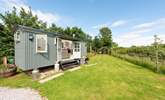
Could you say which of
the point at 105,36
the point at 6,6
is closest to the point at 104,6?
the point at 6,6

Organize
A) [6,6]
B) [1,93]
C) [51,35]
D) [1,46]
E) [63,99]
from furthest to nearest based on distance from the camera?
[6,6] < [1,46] < [51,35] < [1,93] < [63,99]

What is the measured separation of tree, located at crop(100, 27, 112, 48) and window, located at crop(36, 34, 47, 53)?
3280 cm

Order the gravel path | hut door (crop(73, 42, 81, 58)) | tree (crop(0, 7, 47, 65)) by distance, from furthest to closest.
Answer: hut door (crop(73, 42, 81, 58)) → tree (crop(0, 7, 47, 65)) → the gravel path

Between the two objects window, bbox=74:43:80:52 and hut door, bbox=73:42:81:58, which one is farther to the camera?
window, bbox=74:43:80:52

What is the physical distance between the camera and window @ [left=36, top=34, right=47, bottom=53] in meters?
8.74

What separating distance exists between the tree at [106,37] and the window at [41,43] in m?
32.8

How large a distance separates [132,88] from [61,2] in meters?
13.2

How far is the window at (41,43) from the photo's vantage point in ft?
28.7

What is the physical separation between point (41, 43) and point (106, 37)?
35.9 metres

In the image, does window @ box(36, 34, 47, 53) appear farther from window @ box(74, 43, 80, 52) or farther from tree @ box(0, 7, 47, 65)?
window @ box(74, 43, 80, 52)

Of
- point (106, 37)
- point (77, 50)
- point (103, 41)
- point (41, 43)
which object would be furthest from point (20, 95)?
point (106, 37)

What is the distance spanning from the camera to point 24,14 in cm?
1853

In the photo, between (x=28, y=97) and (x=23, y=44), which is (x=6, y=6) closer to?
(x=23, y=44)

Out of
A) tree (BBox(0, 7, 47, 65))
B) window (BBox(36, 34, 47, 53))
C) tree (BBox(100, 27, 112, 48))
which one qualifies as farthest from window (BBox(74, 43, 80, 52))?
tree (BBox(100, 27, 112, 48))
